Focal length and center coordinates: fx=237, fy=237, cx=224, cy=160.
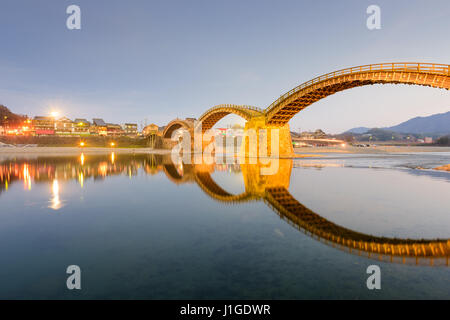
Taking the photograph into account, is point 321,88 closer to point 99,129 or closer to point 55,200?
point 55,200

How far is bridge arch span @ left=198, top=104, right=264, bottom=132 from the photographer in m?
53.6

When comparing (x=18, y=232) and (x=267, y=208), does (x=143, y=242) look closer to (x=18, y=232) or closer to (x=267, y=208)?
(x=18, y=232)

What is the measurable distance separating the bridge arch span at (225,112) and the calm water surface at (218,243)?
40.5 meters

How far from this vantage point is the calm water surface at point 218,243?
4.92 meters

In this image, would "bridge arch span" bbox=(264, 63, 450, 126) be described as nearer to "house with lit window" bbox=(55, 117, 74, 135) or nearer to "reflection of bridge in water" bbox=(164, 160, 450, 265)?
"reflection of bridge in water" bbox=(164, 160, 450, 265)

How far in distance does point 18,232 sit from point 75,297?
5.87 metres

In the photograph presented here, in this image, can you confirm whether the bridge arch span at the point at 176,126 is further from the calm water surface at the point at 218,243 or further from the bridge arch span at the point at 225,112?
the calm water surface at the point at 218,243

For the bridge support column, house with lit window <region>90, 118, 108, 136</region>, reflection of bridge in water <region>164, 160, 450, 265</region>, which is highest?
house with lit window <region>90, 118, 108, 136</region>

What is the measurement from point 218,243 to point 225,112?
5951 cm

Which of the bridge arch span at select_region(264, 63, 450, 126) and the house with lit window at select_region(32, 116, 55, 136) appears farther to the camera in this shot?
the house with lit window at select_region(32, 116, 55, 136)

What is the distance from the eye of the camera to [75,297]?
465cm

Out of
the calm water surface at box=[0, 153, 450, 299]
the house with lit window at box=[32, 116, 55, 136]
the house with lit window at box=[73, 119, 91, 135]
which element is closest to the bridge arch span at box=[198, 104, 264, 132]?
the calm water surface at box=[0, 153, 450, 299]

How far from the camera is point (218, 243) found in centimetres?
739

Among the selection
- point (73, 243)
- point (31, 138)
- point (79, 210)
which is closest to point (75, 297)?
point (73, 243)
